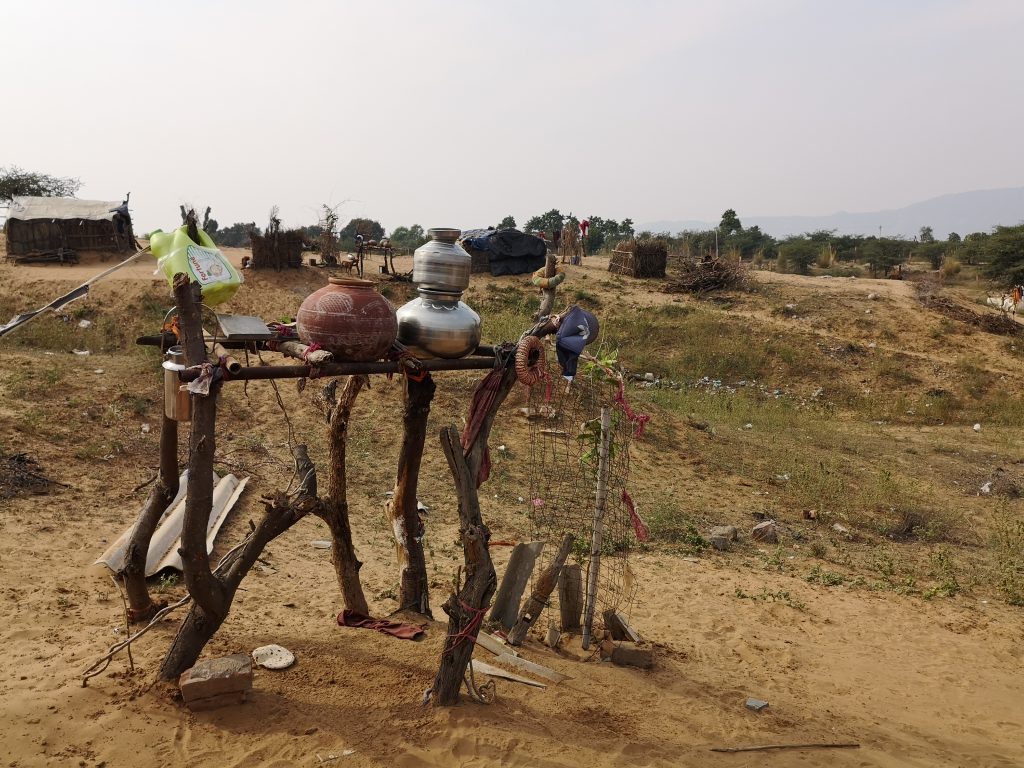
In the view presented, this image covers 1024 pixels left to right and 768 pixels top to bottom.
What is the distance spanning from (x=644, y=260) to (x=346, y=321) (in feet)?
62.4

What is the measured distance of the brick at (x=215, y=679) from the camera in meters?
3.56

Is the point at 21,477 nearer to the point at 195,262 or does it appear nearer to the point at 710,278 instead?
the point at 195,262

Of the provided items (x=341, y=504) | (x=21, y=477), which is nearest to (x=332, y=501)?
(x=341, y=504)

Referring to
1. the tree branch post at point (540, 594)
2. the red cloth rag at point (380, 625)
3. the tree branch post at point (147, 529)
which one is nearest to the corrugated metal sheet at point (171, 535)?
the tree branch post at point (147, 529)

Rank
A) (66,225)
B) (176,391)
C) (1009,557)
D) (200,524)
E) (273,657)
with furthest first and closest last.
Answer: (66,225) < (1009,557) < (273,657) < (200,524) < (176,391)

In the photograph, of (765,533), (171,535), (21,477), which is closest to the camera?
(171,535)

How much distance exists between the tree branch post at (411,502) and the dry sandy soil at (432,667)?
31 cm

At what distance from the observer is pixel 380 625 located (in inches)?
183

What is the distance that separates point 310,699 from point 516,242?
18145 millimetres

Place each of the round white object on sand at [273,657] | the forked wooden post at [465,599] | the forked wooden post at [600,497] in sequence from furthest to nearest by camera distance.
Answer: the forked wooden post at [600,497] → the round white object on sand at [273,657] → the forked wooden post at [465,599]

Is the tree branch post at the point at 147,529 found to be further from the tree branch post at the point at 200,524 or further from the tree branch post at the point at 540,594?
the tree branch post at the point at 540,594

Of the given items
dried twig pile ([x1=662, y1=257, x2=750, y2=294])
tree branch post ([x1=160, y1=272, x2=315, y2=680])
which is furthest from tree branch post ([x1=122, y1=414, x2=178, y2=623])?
dried twig pile ([x1=662, y1=257, x2=750, y2=294])

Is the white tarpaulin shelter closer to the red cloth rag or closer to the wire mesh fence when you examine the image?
the wire mesh fence

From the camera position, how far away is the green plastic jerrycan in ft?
10.9
